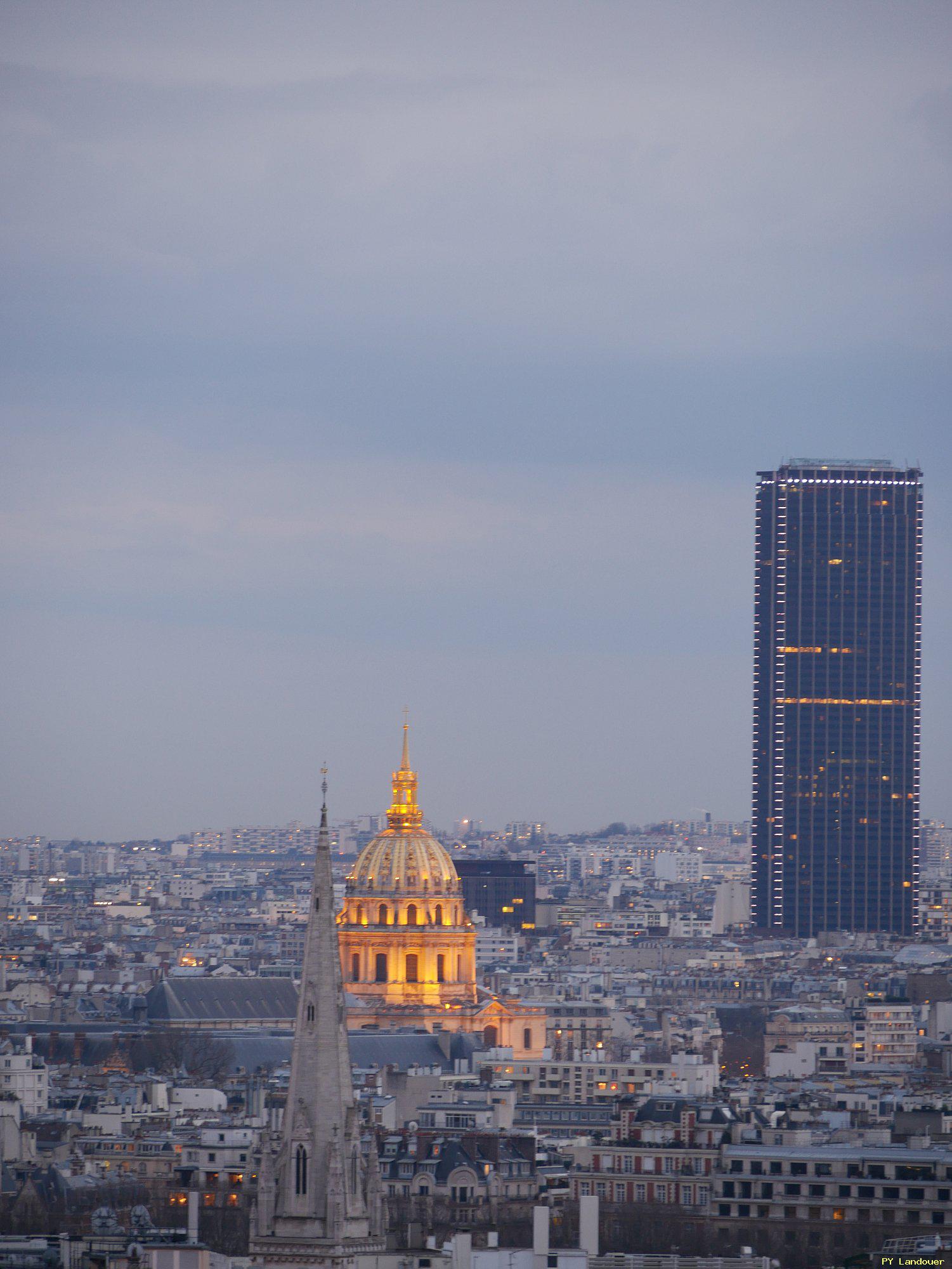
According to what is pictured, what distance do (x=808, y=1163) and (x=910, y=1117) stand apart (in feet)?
51.6

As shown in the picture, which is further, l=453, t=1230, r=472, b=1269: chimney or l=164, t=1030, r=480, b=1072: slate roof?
l=164, t=1030, r=480, b=1072: slate roof

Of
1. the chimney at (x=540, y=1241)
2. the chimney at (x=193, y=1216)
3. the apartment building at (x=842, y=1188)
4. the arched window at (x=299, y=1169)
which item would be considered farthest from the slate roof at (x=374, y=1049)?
the arched window at (x=299, y=1169)

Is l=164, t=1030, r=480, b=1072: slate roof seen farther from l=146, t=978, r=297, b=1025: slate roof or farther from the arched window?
the arched window

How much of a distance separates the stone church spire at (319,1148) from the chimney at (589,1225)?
15.4m

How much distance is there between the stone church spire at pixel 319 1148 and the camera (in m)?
69.2

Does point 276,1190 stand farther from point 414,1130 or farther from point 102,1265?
point 414,1130

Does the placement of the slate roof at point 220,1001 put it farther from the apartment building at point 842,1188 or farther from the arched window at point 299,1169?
the arched window at point 299,1169

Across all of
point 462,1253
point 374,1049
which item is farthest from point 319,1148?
point 374,1049

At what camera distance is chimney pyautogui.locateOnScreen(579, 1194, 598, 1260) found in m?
88.4

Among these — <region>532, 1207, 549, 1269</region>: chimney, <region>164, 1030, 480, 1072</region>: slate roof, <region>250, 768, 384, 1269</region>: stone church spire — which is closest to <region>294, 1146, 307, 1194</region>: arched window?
<region>250, 768, 384, 1269</region>: stone church spire

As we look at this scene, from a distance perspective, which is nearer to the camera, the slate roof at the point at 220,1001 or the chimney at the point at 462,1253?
the chimney at the point at 462,1253

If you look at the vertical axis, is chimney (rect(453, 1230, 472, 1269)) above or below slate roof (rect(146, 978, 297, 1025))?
below

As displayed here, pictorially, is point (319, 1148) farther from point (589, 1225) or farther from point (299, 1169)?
point (589, 1225)

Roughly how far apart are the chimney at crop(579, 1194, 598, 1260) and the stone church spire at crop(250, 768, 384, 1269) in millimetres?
15444
